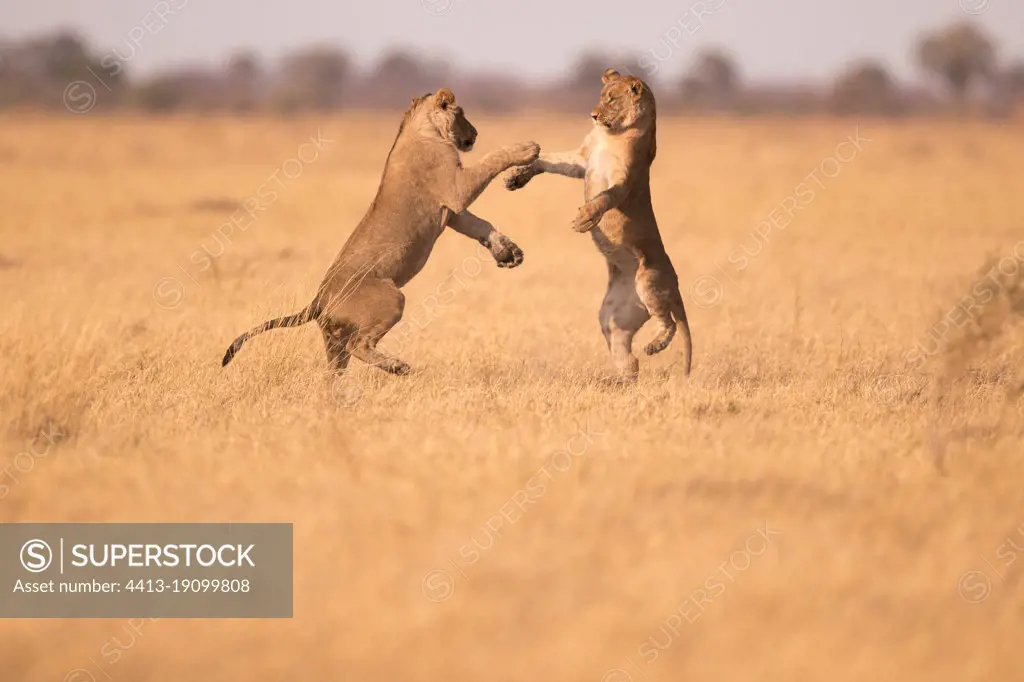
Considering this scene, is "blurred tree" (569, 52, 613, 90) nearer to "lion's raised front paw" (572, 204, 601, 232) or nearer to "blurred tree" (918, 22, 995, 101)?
"blurred tree" (918, 22, 995, 101)

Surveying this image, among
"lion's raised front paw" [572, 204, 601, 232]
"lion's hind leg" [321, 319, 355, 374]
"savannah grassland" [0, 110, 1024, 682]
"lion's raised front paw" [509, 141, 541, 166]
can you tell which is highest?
"lion's raised front paw" [509, 141, 541, 166]

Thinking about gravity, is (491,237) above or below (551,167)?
below

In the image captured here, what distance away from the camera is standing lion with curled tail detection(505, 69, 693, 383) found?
26.2 ft

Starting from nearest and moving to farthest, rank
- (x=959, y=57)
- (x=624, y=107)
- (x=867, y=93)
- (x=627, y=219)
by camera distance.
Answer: (x=627, y=219), (x=624, y=107), (x=867, y=93), (x=959, y=57)

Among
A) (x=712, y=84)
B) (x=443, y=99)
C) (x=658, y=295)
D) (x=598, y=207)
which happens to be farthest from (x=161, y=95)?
(x=598, y=207)

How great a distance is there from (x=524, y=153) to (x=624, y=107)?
71cm

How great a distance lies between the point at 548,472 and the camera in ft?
19.4

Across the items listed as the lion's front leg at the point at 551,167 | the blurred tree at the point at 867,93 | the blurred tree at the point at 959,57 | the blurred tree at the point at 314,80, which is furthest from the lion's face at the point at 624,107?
the blurred tree at the point at 959,57

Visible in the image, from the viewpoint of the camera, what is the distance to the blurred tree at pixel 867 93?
4191 cm

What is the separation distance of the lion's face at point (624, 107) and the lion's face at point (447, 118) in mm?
799

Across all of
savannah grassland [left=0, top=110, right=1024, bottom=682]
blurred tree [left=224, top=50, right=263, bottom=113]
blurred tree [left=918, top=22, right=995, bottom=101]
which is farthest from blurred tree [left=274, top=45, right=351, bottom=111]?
savannah grassland [left=0, top=110, right=1024, bottom=682]

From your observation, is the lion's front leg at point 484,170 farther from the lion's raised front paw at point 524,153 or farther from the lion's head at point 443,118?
the lion's head at point 443,118

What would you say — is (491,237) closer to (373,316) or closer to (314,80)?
(373,316)

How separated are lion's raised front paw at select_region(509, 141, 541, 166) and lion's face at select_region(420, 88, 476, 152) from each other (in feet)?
1.27
